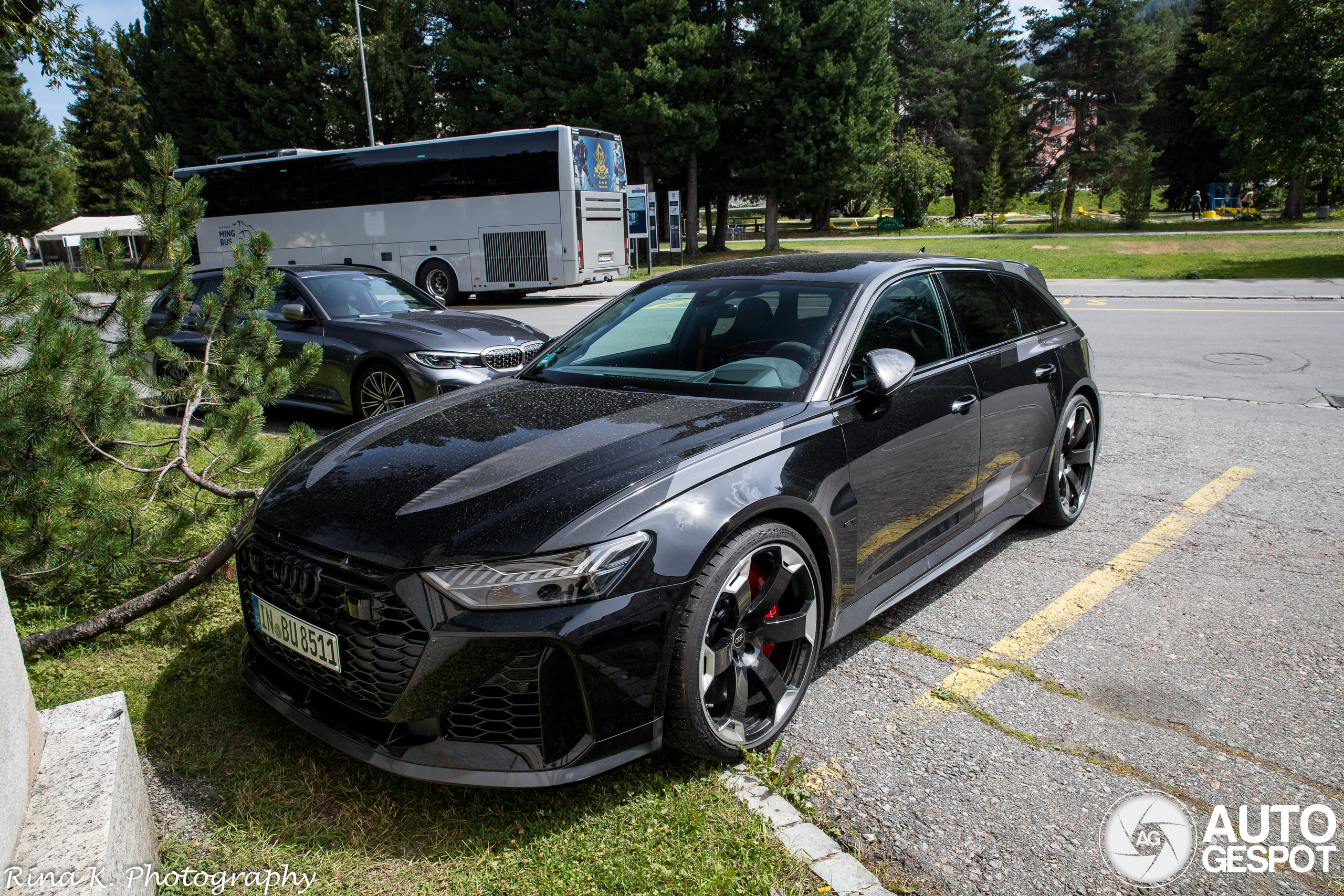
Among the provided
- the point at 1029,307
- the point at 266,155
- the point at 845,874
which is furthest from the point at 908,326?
the point at 266,155

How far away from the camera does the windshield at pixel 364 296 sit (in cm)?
789

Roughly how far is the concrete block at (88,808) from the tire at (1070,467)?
164 inches

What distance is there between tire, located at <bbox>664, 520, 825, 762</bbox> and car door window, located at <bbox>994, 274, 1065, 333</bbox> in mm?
2354

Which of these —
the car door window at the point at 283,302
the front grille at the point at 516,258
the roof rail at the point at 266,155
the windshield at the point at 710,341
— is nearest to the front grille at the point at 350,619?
the windshield at the point at 710,341

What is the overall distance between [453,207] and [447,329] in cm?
1317

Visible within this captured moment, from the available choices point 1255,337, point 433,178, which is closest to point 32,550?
point 1255,337

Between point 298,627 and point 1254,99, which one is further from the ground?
point 1254,99

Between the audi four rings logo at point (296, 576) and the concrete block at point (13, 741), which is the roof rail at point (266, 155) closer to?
the audi four rings logo at point (296, 576)

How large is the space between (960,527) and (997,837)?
1.62m

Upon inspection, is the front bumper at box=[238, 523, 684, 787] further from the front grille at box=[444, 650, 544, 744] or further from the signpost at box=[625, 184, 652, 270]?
the signpost at box=[625, 184, 652, 270]

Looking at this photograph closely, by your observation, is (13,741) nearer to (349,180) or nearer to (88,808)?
(88,808)

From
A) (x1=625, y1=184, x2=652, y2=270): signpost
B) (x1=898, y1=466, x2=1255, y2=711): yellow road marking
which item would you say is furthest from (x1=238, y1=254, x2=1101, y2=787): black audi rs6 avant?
(x1=625, y1=184, x2=652, y2=270): signpost

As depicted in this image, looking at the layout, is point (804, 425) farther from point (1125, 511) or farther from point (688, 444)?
point (1125, 511)

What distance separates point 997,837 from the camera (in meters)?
2.42
